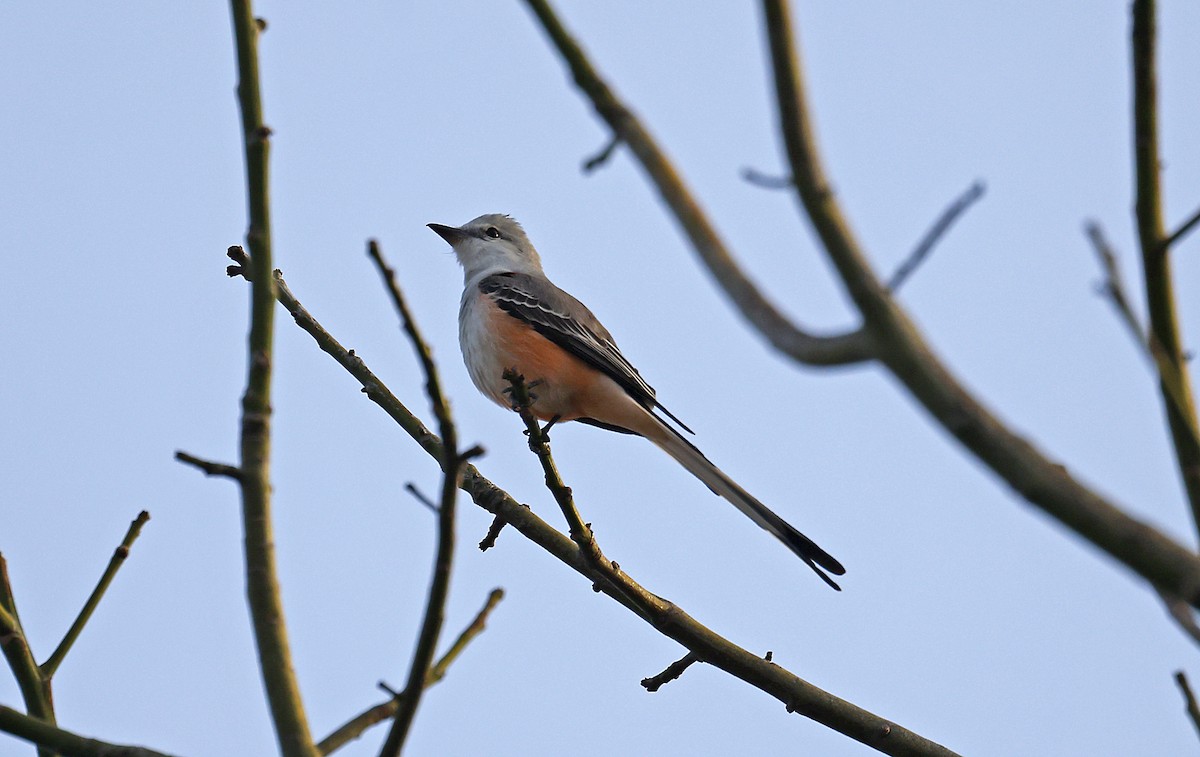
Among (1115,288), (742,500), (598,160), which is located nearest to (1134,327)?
(1115,288)

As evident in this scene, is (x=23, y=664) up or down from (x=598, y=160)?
down

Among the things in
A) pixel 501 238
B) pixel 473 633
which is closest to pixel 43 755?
pixel 473 633

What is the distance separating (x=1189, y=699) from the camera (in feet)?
8.93

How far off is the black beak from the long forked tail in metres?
3.36

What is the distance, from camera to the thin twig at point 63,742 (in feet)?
9.20

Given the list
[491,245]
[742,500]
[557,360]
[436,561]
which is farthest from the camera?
[491,245]

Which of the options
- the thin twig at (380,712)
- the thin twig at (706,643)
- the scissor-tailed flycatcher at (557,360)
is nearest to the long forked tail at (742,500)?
the scissor-tailed flycatcher at (557,360)

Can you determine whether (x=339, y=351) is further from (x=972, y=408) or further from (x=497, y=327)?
(x=972, y=408)

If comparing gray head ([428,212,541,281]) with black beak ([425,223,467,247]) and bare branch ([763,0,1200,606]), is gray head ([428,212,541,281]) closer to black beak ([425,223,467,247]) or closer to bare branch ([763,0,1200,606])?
black beak ([425,223,467,247])

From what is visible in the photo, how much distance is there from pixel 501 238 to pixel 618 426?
9.83ft

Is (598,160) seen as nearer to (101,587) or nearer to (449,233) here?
(101,587)

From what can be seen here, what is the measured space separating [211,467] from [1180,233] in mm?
2031

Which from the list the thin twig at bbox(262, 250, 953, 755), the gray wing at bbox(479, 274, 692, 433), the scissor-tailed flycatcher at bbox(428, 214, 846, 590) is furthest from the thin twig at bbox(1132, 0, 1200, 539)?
the gray wing at bbox(479, 274, 692, 433)

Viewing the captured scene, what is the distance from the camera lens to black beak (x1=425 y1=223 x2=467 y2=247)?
395 inches
